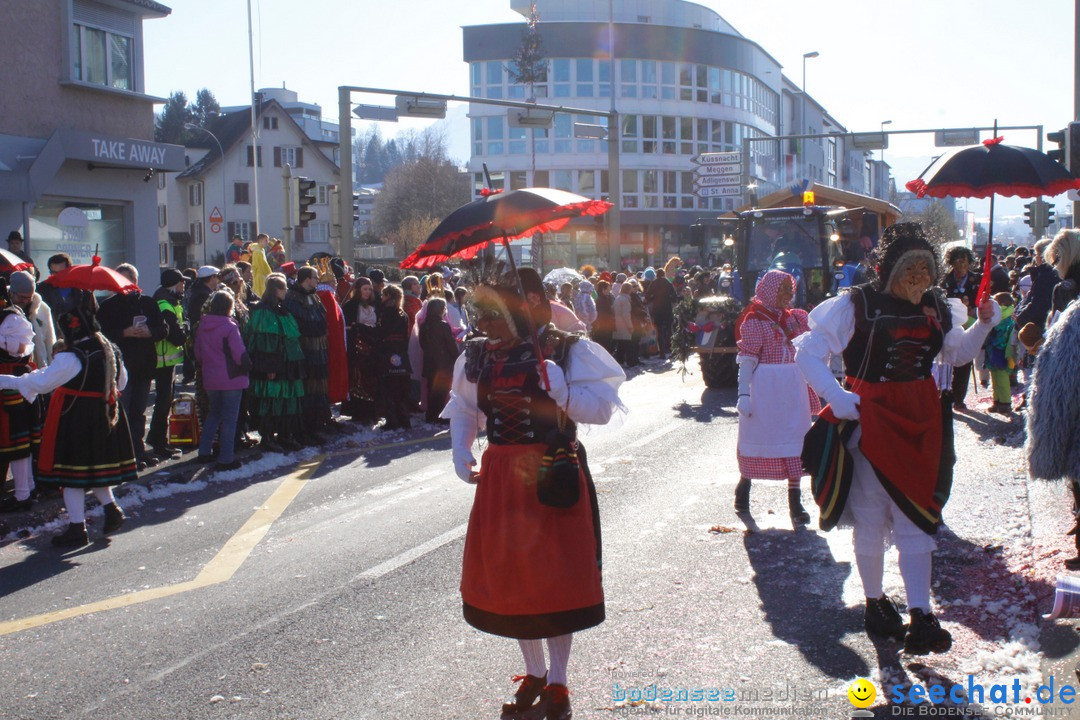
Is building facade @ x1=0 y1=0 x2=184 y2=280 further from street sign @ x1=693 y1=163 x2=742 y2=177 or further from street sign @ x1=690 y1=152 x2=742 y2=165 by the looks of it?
street sign @ x1=690 y1=152 x2=742 y2=165

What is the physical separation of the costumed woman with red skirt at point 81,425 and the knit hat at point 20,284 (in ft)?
3.86

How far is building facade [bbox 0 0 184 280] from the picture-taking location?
17906 millimetres

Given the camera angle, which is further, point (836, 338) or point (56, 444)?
point (56, 444)

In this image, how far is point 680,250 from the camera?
210ft

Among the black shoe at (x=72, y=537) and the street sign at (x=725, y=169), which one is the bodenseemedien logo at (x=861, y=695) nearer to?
the black shoe at (x=72, y=537)

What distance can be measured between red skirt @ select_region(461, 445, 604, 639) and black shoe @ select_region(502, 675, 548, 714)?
0.32 m

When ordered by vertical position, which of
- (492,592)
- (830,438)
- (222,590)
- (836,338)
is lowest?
(222,590)

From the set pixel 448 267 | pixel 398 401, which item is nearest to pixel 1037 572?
pixel 398 401

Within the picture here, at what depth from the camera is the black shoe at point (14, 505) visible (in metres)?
8.76

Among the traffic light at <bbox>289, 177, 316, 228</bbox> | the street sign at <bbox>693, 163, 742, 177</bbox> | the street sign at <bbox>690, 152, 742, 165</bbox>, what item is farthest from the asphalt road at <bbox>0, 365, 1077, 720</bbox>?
the street sign at <bbox>690, 152, 742, 165</bbox>

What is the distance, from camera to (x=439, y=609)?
605 cm

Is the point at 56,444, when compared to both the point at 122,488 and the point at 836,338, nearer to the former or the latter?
the point at 122,488

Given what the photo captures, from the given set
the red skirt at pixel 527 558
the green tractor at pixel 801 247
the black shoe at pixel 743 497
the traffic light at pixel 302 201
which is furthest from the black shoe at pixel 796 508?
the traffic light at pixel 302 201

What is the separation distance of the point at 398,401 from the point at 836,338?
8.64 meters
